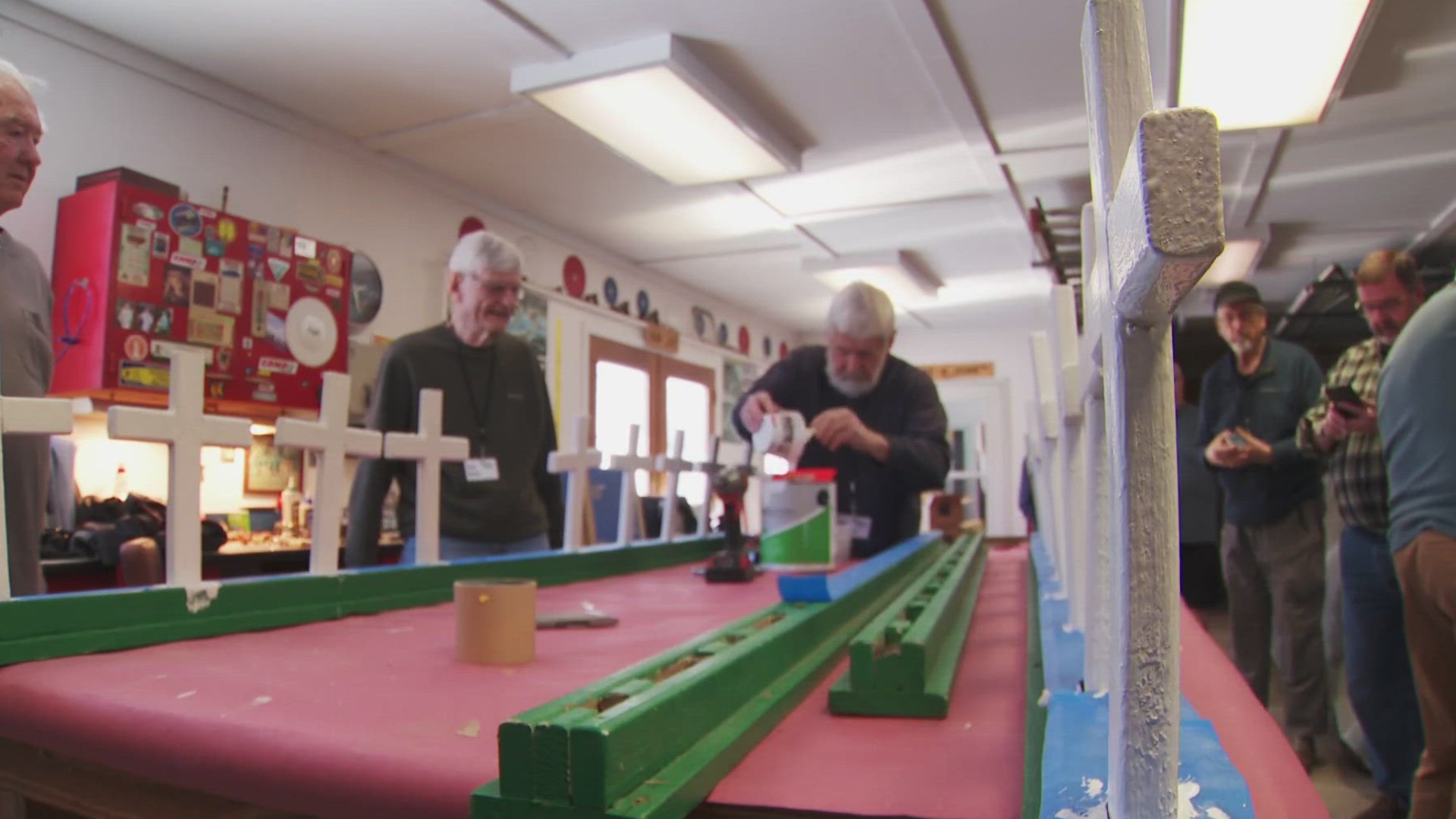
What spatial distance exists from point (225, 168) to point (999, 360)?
768 cm

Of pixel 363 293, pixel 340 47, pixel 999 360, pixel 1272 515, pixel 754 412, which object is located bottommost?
pixel 1272 515

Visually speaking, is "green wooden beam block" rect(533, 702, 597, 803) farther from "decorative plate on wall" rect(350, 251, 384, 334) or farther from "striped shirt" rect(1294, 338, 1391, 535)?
"decorative plate on wall" rect(350, 251, 384, 334)

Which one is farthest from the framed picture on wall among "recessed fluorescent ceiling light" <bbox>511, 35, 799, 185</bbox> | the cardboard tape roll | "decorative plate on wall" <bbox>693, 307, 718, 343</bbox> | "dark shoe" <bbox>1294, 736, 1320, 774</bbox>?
"decorative plate on wall" <bbox>693, 307, 718, 343</bbox>

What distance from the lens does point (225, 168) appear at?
3.97 meters

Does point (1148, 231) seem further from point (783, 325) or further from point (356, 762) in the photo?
point (783, 325)

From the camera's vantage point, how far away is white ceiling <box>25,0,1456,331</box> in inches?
133

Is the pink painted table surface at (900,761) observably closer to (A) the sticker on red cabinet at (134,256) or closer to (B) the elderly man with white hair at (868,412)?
(B) the elderly man with white hair at (868,412)

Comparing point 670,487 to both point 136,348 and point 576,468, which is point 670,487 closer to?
point 576,468

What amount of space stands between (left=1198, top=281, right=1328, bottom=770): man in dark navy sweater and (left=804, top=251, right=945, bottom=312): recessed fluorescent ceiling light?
10.3ft

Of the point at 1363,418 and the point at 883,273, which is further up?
the point at 883,273

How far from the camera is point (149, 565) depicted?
2736 millimetres

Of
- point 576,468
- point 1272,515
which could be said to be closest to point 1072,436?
point 576,468

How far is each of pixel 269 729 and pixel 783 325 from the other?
923 cm

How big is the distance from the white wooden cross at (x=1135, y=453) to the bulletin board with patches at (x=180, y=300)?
353cm
